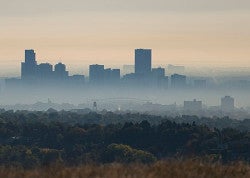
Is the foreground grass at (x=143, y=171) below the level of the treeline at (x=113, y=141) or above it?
above

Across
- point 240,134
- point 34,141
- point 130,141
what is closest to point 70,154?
point 130,141

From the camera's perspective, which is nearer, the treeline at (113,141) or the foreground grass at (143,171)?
the foreground grass at (143,171)

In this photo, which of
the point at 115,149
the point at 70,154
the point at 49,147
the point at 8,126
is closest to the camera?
the point at 115,149

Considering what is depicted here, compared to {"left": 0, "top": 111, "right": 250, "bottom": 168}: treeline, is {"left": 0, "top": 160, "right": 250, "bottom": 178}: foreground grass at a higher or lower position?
higher

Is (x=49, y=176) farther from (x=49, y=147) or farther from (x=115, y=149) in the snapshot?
(x=49, y=147)

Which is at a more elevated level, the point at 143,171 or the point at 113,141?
the point at 143,171

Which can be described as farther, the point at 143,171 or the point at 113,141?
the point at 113,141

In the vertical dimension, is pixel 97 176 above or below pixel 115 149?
above

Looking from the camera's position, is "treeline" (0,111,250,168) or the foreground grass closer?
the foreground grass
